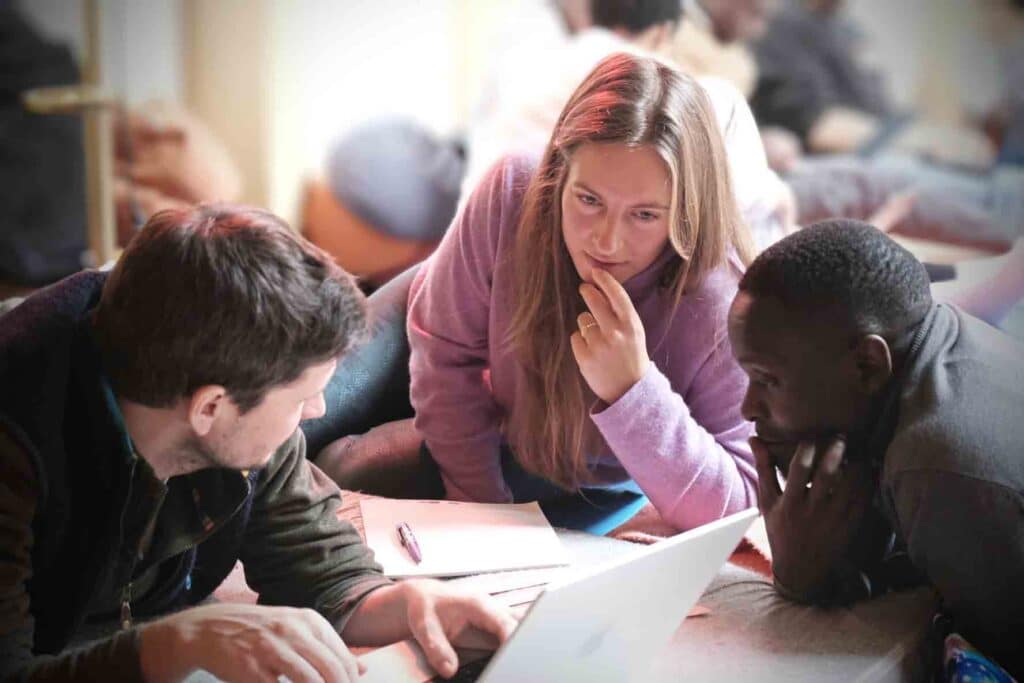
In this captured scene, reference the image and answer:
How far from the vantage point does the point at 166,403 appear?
0.98 metres

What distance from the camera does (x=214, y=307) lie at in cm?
94

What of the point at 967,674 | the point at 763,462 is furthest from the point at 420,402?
the point at 967,674

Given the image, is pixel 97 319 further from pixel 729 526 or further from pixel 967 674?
pixel 967 674

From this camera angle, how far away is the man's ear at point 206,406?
97 cm

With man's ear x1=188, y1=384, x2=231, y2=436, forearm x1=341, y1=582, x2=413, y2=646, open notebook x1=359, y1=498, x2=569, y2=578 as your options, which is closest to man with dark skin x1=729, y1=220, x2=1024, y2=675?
open notebook x1=359, y1=498, x2=569, y2=578

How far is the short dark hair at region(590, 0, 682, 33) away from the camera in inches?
78.2

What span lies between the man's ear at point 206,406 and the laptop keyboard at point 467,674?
291 millimetres

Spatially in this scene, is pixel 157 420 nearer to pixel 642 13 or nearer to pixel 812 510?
pixel 812 510

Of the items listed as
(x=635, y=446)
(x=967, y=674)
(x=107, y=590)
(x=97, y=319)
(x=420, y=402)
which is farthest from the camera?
(x=420, y=402)

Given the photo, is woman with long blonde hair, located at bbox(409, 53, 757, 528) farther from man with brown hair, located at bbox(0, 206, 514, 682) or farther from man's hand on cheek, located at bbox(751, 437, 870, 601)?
man with brown hair, located at bbox(0, 206, 514, 682)

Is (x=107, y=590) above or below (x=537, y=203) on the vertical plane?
below

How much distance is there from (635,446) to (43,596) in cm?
58

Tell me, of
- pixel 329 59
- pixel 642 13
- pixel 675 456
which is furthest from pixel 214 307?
pixel 329 59

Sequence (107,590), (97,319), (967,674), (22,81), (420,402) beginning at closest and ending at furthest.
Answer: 1. (97,319)
2. (107,590)
3. (967,674)
4. (420,402)
5. (22,81)
